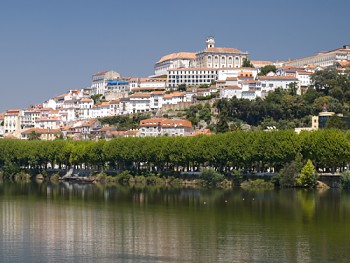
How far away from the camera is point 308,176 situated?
60344mm

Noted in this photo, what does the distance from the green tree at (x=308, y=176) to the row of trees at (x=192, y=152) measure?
1.66m

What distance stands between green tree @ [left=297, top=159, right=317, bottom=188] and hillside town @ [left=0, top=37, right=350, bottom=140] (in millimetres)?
32466

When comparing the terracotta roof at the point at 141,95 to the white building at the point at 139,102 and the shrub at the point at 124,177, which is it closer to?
the white building at the point at 139,102

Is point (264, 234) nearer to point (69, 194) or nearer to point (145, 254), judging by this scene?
point (145, 254)

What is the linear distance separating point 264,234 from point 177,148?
31.8 m

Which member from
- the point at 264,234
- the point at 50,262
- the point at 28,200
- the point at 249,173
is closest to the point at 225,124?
the point at 249,173

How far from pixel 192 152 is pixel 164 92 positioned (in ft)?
161

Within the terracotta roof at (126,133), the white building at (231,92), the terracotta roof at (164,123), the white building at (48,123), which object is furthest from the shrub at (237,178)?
the white building at (48,123)

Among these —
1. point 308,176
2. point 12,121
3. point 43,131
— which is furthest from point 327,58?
point 308,176

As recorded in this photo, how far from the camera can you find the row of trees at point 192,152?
62.2 m

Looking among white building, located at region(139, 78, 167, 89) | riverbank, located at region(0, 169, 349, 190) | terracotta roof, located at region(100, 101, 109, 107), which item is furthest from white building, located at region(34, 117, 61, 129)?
riverbank, located at region(0, 169, 349, 190)

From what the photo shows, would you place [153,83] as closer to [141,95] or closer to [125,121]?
[141,95]

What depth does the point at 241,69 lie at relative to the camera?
11738 centimetres

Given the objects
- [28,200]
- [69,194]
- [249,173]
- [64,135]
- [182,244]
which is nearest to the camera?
[182,244]
